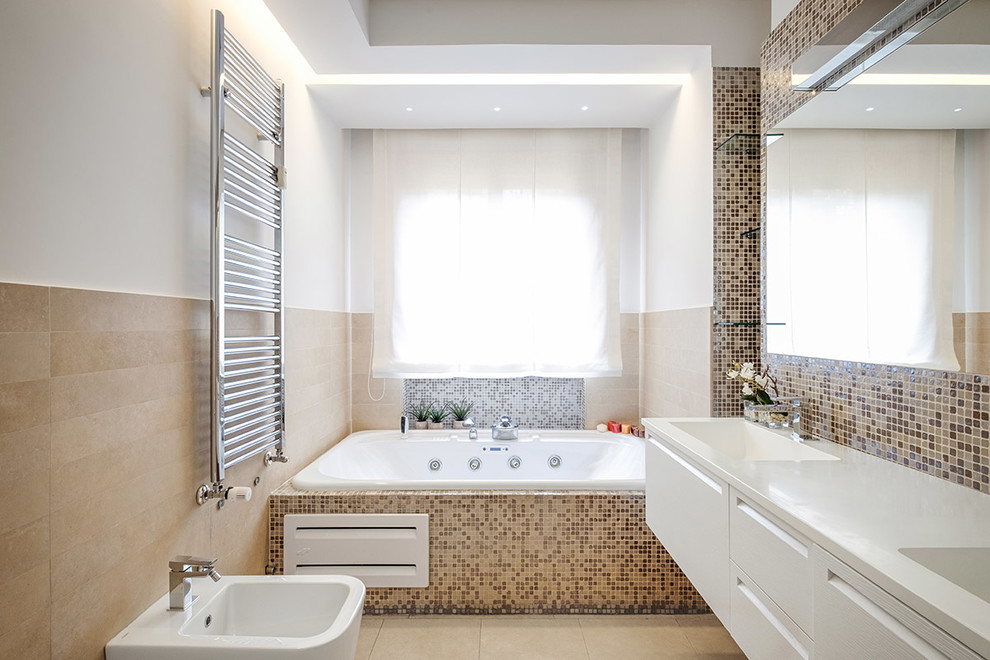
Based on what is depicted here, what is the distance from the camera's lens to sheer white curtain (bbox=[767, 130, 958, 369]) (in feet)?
4.78

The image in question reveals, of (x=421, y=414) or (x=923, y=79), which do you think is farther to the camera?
(x=421, y=414)

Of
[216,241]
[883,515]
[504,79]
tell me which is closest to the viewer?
[883,515]

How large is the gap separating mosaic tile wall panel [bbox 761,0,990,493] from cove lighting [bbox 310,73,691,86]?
2.49ft

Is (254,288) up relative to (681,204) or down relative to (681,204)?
down

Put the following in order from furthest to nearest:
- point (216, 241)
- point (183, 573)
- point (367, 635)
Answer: point (367, 635)
point (216, 241)
point (183, 573)

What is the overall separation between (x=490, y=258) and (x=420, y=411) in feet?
3.75

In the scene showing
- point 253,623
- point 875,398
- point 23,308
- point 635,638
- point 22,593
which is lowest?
point 635,638

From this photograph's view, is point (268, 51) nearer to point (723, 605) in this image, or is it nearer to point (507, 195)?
point (507, 195)

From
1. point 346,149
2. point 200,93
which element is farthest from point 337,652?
point 346,149

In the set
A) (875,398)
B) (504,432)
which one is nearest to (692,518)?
(875,398)

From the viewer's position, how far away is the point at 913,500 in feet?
4.25

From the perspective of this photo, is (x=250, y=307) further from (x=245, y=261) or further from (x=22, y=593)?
(x=22, y=593)

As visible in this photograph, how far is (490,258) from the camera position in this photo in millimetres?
3756

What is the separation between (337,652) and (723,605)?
1066 mm
